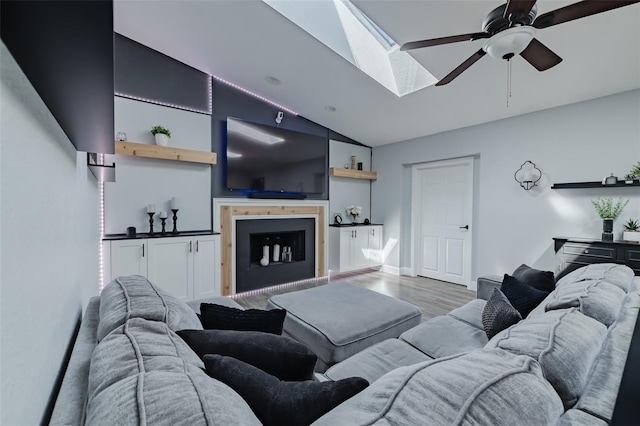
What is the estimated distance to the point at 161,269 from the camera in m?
3.10

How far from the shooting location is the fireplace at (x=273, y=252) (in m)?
3.93

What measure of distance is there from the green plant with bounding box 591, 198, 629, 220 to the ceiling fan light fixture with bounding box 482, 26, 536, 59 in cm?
255

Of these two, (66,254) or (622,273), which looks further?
(622,273)

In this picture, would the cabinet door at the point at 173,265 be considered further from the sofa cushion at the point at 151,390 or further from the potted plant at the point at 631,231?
the potted plant at the point at 631,231

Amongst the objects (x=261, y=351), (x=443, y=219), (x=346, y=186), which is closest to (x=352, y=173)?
(x=346, y=186)

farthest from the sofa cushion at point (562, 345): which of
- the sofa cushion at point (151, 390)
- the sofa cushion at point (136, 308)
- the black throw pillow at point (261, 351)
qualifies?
the sofa cushion at point (136, 308)

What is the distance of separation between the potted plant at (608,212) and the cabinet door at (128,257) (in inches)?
197

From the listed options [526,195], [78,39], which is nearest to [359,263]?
[526,195]

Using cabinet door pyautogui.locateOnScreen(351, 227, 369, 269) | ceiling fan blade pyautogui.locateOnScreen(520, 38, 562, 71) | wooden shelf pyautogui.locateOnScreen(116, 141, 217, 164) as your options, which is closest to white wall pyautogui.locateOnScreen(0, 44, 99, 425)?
ceiling fan blade pyautogui.locateOnScreen(520, 38, 562, 71)

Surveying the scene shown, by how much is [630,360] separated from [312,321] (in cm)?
141

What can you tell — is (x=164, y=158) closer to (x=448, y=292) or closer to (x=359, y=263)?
(x=359, y=263)

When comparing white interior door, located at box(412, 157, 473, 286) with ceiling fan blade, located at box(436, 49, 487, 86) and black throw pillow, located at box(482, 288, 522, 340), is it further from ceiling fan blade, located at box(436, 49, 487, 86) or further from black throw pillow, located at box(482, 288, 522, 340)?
black throw pillow, located at box(482, 288, 522, 340)

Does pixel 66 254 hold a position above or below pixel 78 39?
below

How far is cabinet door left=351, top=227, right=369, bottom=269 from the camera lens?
197 inches
